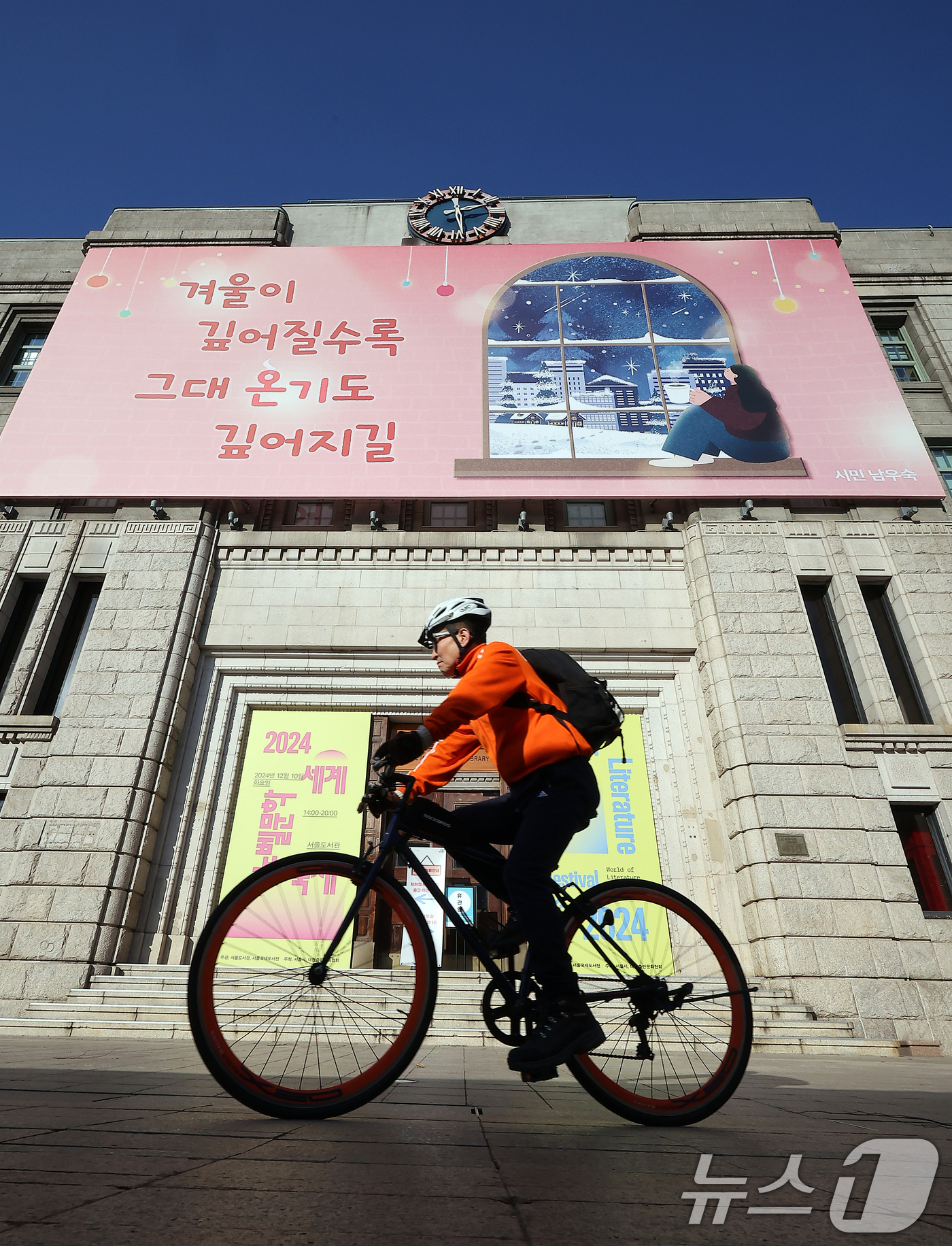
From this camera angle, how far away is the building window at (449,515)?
13.1 m

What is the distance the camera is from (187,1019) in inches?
289

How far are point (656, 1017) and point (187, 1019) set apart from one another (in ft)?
21.5

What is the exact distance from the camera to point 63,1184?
1.40 meters

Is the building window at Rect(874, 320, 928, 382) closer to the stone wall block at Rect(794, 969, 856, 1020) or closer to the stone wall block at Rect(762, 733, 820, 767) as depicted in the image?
the stone wall block at Rect(762, 733, 820, 767)

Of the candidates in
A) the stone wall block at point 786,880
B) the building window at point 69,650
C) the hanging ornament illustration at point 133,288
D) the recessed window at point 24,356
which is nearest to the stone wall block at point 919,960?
the stone wall block at point 786,880

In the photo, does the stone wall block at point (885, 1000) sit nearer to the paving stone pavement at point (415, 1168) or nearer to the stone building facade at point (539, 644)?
the stone building facade at point (539, 644)

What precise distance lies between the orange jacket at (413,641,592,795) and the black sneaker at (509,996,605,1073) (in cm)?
88

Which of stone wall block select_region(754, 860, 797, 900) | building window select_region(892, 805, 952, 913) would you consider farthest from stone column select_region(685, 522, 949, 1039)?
building window select_region(892, 805, 952, 913)

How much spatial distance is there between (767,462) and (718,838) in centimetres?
685

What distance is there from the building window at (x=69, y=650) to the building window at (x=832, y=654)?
12.8m

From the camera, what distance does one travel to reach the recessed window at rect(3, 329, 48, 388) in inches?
604

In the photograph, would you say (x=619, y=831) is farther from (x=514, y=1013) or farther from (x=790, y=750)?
(x=514, y=1013)

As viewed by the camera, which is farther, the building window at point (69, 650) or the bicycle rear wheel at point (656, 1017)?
the building window at point (69, 650)

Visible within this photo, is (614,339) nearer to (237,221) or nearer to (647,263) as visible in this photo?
(647,263)
